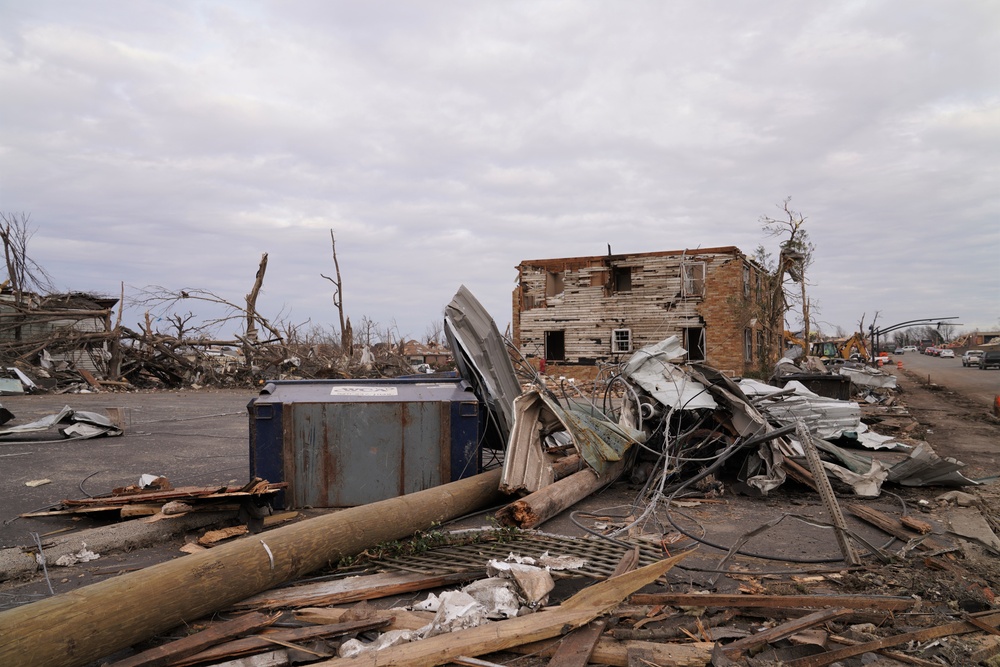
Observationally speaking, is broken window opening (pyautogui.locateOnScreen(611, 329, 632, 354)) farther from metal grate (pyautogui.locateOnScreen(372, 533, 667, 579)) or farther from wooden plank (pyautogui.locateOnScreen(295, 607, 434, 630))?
wooden plank (pyautogui.locateOnScreen(295, 607, 434, 630))

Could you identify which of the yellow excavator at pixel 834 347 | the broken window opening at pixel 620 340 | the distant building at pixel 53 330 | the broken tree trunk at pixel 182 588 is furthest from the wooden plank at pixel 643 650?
the yellow excavator at pixel 834 347

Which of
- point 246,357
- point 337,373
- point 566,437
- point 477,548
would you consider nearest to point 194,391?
point 246,357

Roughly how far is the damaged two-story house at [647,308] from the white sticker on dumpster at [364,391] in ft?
80.4

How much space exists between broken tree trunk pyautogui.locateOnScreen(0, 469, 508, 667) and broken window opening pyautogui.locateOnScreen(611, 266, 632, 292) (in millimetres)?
27982

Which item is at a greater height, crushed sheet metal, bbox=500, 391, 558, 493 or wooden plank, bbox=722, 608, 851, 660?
crushed sheet metal, bbox=500, 391, 558, 493

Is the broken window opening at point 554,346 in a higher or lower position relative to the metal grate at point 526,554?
higher

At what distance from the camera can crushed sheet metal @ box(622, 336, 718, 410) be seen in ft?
25.2

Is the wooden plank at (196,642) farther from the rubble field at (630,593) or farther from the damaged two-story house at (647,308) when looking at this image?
the damaged two-story house at (647,308)

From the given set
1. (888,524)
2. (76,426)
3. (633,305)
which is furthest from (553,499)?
(633,305)

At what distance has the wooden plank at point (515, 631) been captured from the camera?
3080mm

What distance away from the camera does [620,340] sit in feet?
104

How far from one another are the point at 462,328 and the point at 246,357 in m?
20.0

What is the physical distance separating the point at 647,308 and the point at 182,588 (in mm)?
29182

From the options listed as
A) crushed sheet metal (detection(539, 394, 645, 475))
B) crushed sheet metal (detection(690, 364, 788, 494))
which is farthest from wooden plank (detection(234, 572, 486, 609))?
crushed sheet metal (detection(690, 364, 788, 494))
